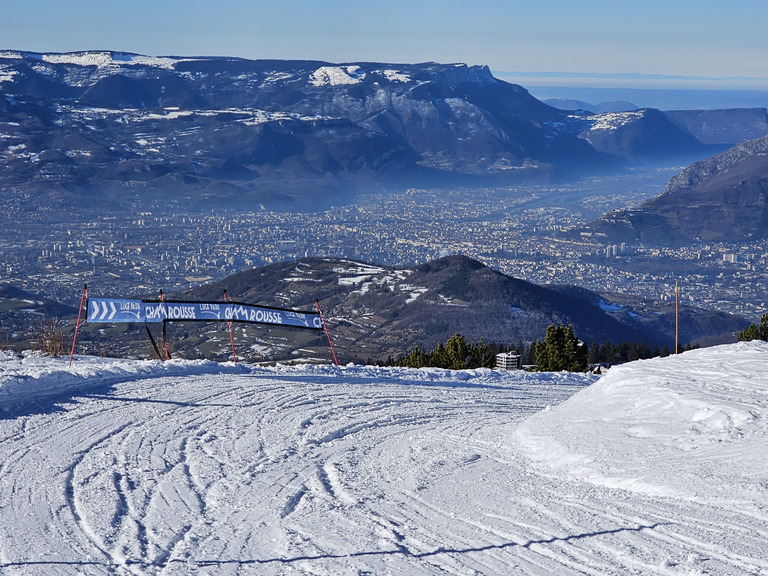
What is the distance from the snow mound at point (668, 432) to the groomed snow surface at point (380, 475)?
0.04m

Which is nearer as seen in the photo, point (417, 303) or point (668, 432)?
point (668, 432)

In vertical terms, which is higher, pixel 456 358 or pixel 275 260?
pixel 456 358

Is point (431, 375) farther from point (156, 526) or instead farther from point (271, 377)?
point (156, 526)

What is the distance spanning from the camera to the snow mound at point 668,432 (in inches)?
451

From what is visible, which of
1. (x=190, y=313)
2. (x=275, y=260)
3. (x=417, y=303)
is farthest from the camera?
(x=275, y=260)

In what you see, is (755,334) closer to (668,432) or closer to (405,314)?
(668,432)

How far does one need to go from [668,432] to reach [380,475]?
13.4 feet

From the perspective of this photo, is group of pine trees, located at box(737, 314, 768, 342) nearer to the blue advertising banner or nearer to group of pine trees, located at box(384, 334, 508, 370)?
group of pine trees, located at box(384, 334, 508, 370)

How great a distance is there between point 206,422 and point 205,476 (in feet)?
10.1

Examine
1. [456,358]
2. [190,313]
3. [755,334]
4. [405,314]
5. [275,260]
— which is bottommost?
[275,260]

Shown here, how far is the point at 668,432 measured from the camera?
516 inches

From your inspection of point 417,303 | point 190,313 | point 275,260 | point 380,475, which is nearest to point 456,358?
point 190,313

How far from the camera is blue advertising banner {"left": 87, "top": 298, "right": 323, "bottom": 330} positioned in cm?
2077

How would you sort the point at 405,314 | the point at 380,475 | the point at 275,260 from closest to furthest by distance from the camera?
the point at 380,475, the point at 405,314, the point at 275,260
